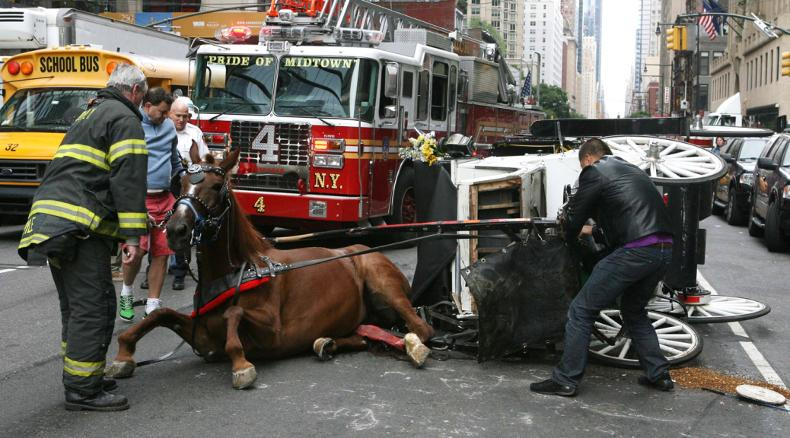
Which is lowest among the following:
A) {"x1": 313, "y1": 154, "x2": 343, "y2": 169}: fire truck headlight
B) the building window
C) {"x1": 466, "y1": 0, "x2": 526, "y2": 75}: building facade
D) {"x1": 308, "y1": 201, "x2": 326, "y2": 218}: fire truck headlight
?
{"x1": 308, "y1": 201, "x2": 326, "y2": 218}: fire truck headlight

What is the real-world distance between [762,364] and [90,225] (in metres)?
5.03

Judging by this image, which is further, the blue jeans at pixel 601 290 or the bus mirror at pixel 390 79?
the bus mirror at pixel 390 79

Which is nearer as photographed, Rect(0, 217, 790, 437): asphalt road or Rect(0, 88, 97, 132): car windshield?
Rect(0, 217, 790, 437): asphalt road

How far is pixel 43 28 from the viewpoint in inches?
656

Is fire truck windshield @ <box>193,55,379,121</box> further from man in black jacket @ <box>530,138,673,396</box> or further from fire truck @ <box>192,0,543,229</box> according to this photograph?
man in black jacket @ <box>530,138,673,396</box>

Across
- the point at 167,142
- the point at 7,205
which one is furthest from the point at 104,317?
the point at 7,205

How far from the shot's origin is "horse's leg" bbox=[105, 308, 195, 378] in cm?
587

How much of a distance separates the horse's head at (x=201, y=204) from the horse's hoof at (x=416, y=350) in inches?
64.1

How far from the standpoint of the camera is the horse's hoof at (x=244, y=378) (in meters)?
5.75

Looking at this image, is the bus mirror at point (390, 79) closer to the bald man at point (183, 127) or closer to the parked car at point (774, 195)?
the bald man at point (183, 127)

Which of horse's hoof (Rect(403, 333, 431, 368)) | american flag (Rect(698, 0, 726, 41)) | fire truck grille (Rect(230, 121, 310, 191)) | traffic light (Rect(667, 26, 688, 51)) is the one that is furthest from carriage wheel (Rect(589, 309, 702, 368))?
american flag (Rect(698, 0, 726, 41))

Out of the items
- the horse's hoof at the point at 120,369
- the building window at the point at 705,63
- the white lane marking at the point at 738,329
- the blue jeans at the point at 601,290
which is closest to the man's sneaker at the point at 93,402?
the horse's hoof at the point at 120,369

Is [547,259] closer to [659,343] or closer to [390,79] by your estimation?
[659,343]

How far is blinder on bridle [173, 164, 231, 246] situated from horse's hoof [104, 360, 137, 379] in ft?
3.26
